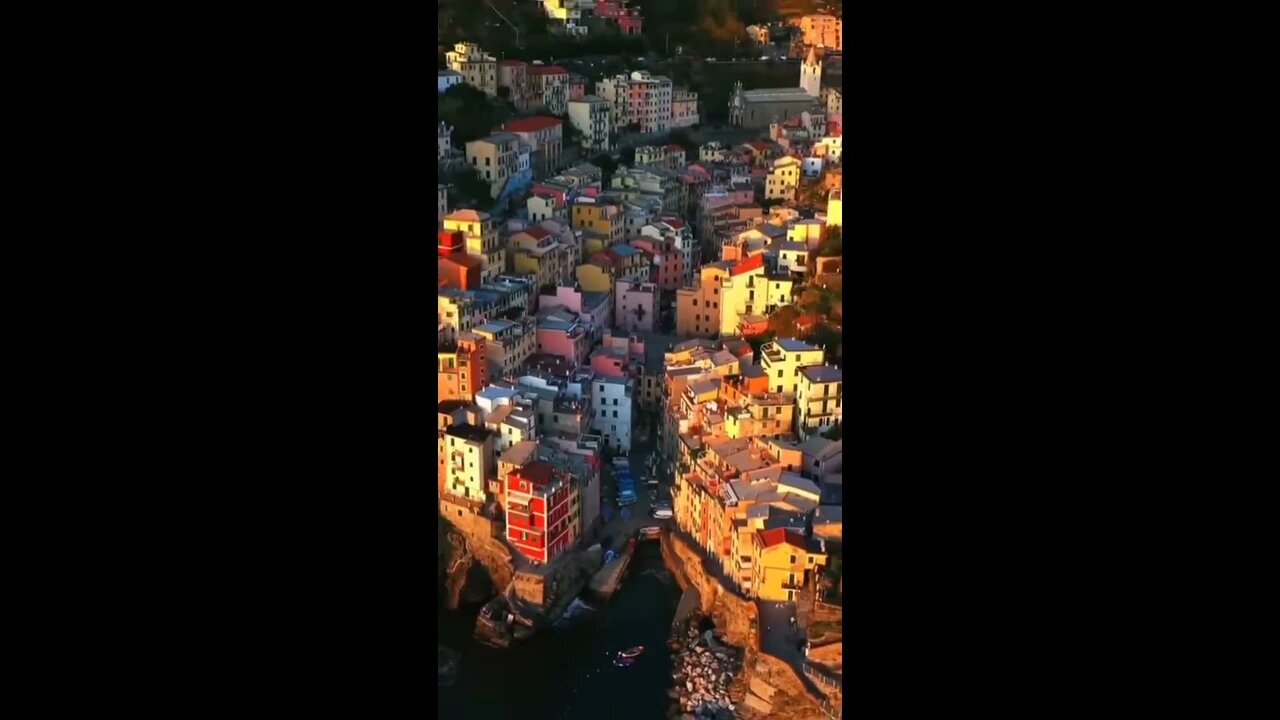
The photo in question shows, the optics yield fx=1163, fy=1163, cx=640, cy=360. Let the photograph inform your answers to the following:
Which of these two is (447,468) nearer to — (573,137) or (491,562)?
(491,562)

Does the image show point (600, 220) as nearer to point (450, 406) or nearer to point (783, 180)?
point (783, 180)

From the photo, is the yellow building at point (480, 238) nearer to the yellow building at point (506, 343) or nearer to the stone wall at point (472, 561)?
the yellow building at point (506, 343)

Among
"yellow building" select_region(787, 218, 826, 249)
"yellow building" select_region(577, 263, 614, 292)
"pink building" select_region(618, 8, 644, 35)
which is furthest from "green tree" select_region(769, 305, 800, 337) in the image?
"pink building" select_region(618, 8, 644, 35)

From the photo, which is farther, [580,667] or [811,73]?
[811,73]

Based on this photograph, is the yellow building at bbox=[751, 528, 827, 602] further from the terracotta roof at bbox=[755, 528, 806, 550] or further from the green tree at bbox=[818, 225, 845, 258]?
the green tree at bbox=[818, 225, 845, 258]

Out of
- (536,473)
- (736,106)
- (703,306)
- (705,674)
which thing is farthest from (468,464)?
(736,106)

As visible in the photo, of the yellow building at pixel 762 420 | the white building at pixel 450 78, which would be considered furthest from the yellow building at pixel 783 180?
the yellow building at pixel 762 420
